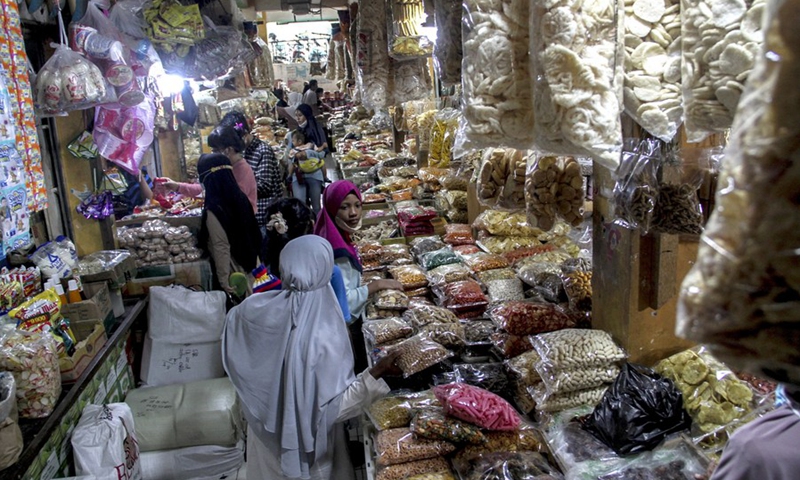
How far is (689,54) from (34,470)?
9.44 feet

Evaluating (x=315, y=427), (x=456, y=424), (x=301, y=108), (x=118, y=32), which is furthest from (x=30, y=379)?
(x=301, y=108)

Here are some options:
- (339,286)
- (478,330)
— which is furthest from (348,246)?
(478,330)

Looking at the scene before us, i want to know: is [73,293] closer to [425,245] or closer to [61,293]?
[61,293]

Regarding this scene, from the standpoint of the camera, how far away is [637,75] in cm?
124

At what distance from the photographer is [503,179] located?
2641 mm

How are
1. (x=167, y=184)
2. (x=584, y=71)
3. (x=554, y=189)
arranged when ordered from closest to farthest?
(x=584, y=71), (x=554, y=189), (x=167, y=184)

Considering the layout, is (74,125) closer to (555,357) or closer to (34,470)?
(34,470)

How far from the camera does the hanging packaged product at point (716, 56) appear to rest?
0.99 metres

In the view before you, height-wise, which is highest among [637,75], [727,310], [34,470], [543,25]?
[543,25]

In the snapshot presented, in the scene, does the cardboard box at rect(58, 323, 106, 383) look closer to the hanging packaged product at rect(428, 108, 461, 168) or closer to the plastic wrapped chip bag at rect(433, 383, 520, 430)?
the plastic wrapped chip bag at rect(433, 383, 520, 430)

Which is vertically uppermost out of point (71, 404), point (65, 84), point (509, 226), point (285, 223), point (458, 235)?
point (65, 84)

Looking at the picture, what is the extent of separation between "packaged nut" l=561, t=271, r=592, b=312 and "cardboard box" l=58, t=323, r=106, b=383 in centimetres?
244

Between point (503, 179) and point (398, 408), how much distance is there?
1.10 meters

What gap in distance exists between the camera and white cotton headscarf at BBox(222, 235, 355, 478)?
2547 mm
